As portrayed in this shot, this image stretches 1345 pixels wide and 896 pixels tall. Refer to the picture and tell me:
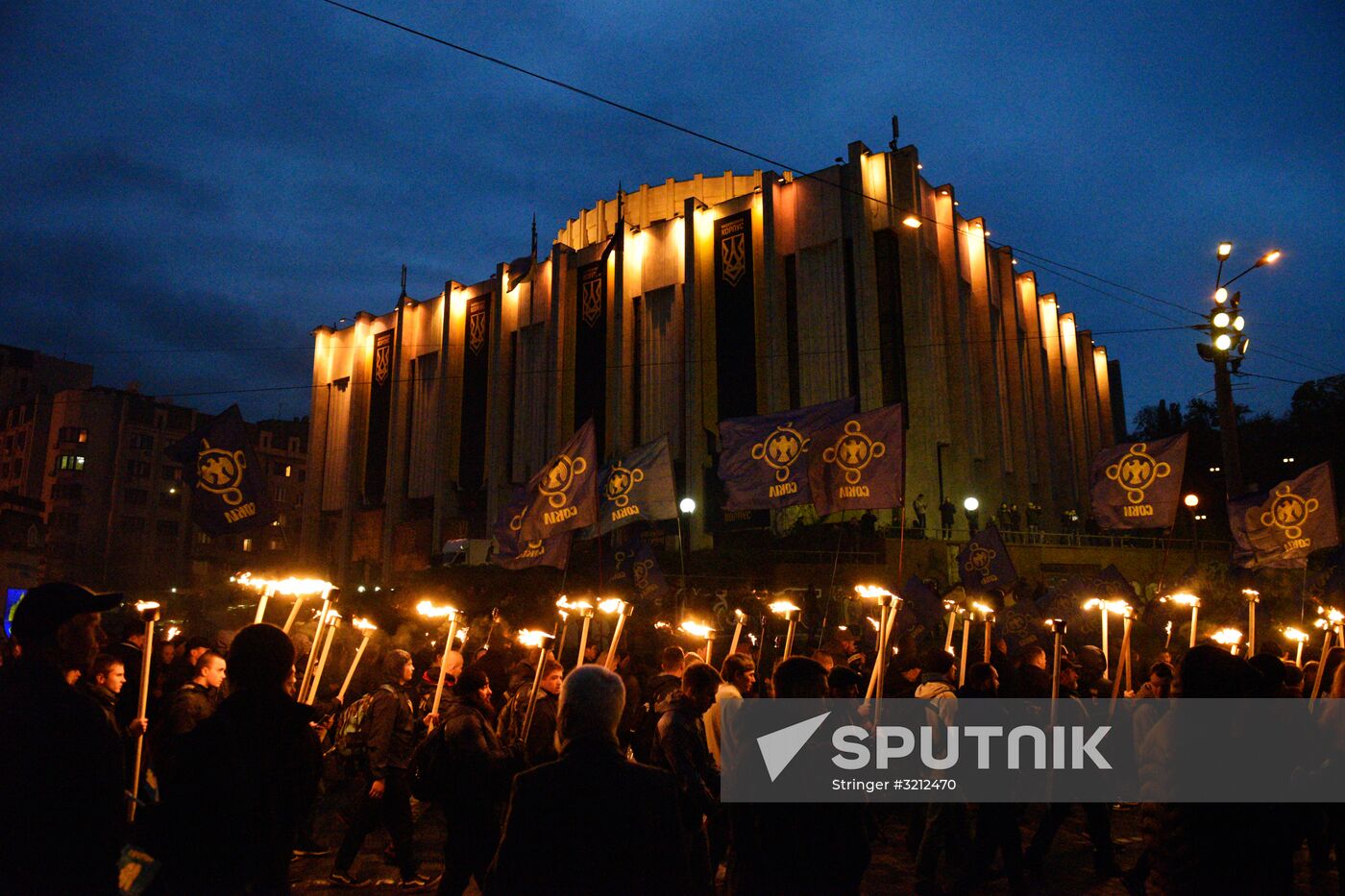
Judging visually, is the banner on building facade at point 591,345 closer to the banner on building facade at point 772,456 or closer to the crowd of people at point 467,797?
the banner on building facade at point 772,456

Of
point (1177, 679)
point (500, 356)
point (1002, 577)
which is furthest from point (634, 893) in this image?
point (500, 356)

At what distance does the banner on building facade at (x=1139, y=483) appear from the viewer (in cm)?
1091

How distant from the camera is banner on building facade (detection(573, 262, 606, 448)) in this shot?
38969mm

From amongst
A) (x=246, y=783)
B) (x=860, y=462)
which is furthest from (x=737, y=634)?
(x=246, y=783)

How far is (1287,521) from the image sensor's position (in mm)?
11266

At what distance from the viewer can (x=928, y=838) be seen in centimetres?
653

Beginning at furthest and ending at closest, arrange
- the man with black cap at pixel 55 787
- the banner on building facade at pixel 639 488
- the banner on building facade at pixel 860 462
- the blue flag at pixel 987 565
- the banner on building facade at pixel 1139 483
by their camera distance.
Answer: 1. the blue flag at pixel 987 565
2. the banner on building facade at pixel 1139 483
3. the banner on building facade at pixel 639 488
4. the banner on building facade at pixel 860 462
5. the man with black cap at pixel 55 787

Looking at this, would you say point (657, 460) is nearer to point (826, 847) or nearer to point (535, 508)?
point (535, 508)

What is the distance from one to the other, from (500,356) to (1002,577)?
108 feet

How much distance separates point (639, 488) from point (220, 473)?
4799mm

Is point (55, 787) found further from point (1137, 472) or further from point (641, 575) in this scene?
point (1137, 472)

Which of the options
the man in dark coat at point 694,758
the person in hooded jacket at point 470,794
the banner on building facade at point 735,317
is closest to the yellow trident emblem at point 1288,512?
the man in dark coat at point 694,758

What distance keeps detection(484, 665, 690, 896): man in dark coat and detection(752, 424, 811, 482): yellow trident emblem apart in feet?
26.4

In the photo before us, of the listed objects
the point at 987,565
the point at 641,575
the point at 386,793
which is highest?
the point at 987,565
